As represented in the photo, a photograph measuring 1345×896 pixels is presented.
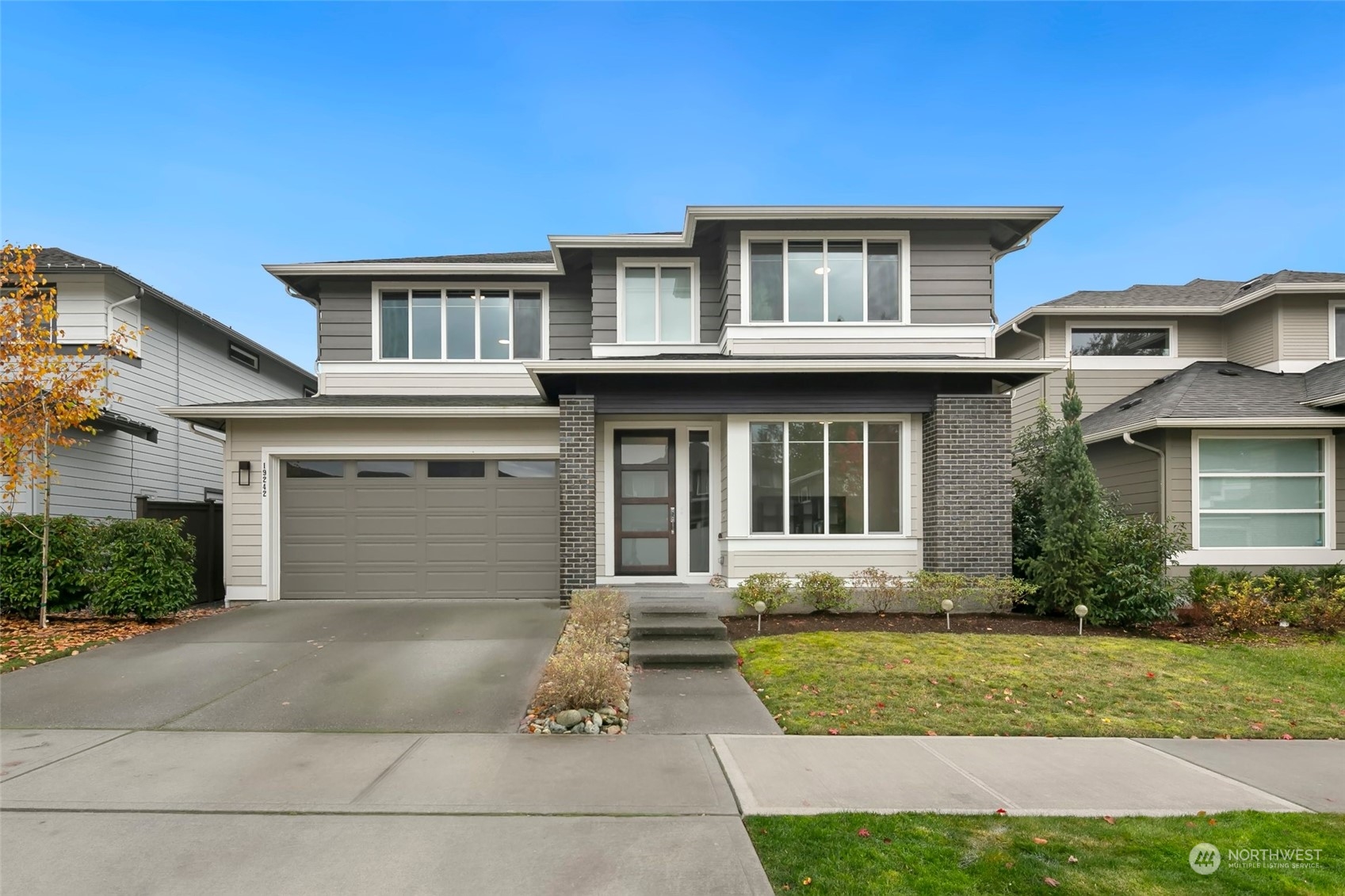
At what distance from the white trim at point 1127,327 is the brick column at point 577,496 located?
35.7ft

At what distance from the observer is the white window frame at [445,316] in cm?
1265

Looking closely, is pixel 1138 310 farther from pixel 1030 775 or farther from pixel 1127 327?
pixel 1030 775

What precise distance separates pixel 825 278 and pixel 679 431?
3.28 meters

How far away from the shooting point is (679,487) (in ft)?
36.9

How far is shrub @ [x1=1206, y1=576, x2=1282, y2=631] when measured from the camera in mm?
9320

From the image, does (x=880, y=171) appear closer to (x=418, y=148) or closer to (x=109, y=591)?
(x=418, y=148)

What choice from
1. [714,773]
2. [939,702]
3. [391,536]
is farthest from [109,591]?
[939,702]

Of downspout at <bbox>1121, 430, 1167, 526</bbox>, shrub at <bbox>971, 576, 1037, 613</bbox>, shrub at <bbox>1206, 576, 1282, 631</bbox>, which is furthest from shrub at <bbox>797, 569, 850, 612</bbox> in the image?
downspout at <bbox>1121, 430, 1167, 526</bbox>

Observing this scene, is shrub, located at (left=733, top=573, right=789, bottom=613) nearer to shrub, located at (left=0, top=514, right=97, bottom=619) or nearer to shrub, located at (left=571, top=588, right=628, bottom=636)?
shrub, located at (left=571, top=588, right=628, bottom=636)

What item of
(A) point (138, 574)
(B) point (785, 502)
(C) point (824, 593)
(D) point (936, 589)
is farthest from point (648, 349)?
(A) point (138, 574)

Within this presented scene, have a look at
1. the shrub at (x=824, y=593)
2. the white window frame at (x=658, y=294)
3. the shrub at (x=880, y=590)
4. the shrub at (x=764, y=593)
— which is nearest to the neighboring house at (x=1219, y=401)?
the shrub at (x=880, y=590)

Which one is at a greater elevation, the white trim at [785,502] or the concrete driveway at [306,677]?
the white trim at [785,502]

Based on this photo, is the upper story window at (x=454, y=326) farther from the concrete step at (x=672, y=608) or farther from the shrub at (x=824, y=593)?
the shrub at (x=824, y=593)

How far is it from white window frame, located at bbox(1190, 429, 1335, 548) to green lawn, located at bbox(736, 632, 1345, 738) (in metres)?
3.26
